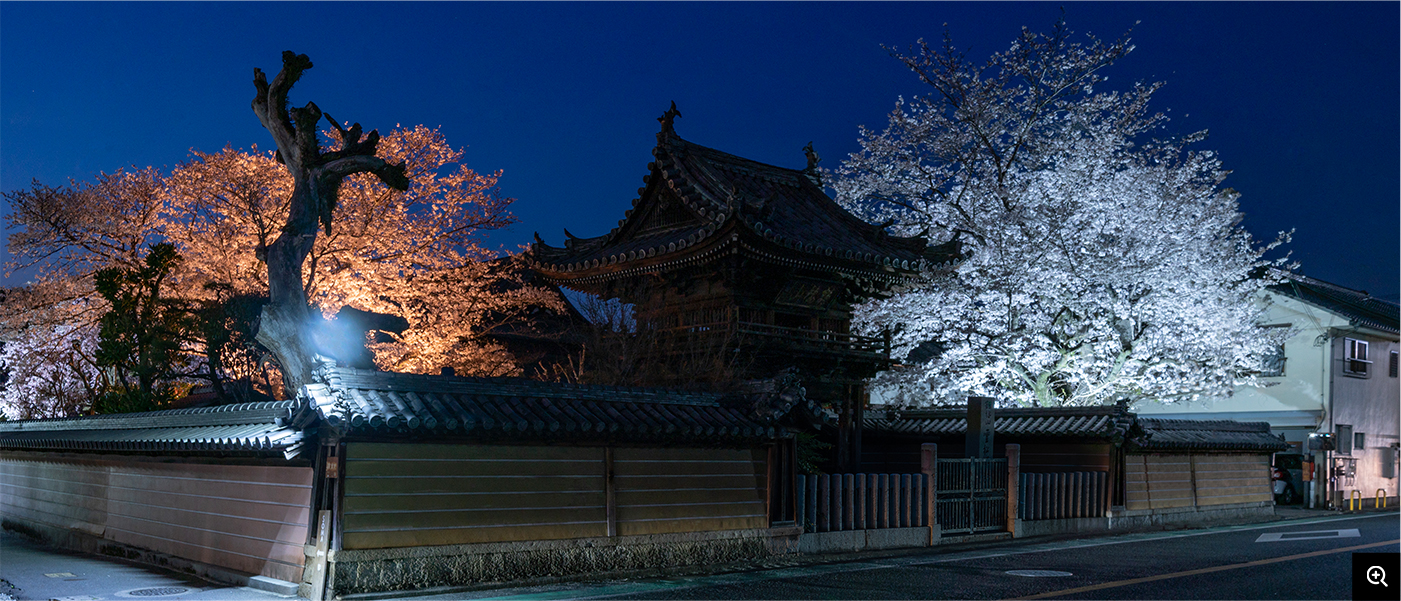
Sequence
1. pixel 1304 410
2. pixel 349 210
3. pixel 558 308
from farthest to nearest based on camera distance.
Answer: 1. pixel 1304 410
2. pixel 558 308
3. pixel 349 210

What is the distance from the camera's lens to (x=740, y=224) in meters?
22.2

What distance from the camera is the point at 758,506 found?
1678cm

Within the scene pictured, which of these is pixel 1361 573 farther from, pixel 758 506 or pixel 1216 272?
pixel 1216 272

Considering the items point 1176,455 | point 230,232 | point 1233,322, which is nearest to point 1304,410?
point 1233,322

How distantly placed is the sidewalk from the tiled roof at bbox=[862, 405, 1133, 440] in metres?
16.0

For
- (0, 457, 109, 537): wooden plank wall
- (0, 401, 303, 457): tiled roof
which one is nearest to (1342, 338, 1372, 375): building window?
(0, 401, 303, 457): tiled roof

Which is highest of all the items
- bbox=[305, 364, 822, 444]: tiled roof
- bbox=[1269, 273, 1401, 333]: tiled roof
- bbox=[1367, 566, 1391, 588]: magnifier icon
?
bbox=[1269, 273, 1401, 333]: tiled roof

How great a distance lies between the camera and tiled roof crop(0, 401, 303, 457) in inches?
491

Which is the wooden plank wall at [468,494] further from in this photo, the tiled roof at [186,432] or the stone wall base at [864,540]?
the stone wall base at [864,540]

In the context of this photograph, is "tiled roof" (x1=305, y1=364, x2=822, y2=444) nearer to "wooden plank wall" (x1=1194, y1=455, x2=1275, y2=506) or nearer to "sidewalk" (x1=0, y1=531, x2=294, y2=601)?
"sidewalk" (x1=0, y1=531, x2=294, y2=601)

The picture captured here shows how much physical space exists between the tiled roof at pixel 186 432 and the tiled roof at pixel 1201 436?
1786cm

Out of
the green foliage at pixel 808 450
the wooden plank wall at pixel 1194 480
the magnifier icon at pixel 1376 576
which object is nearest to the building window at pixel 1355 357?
the wooden plank wall at pixel 1194 480

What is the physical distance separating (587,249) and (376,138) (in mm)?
10125

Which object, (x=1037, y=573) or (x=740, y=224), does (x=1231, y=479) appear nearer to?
(x=740, y=224)
